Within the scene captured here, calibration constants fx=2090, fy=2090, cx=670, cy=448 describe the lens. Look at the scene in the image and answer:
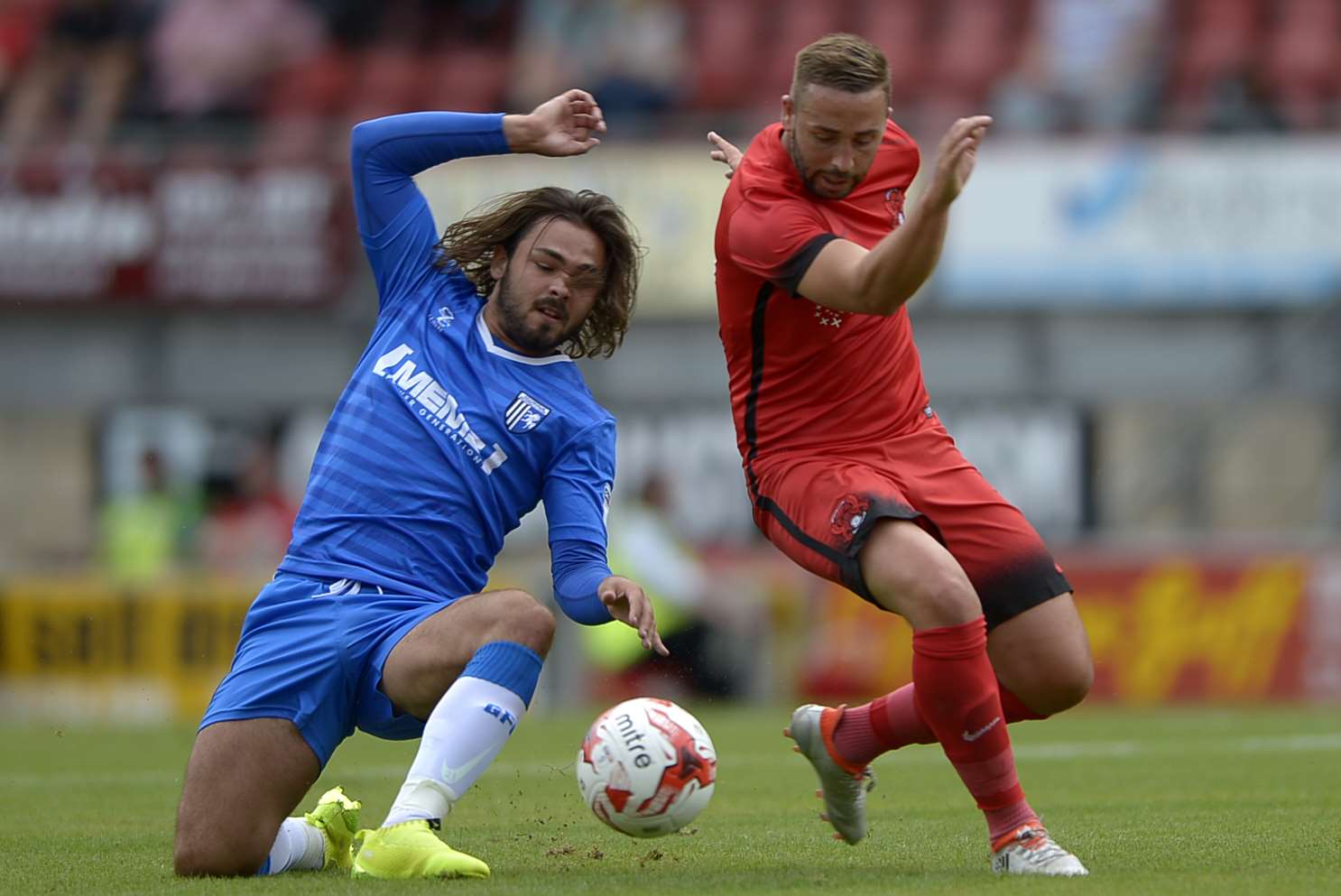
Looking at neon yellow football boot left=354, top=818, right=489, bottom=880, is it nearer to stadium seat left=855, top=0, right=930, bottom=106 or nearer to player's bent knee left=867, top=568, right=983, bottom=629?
player's bent knee left=867, top=568, right=983, bottom=629

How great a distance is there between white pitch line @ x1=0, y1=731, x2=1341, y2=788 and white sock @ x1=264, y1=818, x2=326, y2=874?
9.95ft

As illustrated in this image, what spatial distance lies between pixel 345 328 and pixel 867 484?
11607mm

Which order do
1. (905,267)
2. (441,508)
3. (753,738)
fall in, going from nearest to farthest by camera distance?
(905,267)
(441,508)
(753,738)

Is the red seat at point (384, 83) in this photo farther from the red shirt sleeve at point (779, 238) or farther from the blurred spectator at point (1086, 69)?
the red shirt sleeve at point (779, 238)

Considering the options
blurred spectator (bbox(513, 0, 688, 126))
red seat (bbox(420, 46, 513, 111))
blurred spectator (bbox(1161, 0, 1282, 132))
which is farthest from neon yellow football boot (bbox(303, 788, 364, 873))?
red seat (bbox(420, 46, 513, 111))

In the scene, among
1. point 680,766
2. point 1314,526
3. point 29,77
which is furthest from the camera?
point 29,77

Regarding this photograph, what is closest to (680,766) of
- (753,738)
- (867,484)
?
(867,484)

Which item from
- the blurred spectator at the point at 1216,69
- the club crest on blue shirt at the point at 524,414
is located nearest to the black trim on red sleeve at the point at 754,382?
the club crest on blue shirt at the point at 524,414

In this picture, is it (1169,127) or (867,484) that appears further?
(1169,127)

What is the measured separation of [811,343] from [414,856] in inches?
67.2

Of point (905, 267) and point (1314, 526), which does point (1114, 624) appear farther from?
point (905, 267)

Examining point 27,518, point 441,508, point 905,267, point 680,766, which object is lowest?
point 27,518

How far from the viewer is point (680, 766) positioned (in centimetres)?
508

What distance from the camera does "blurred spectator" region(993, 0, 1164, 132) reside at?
16688 millimetres
